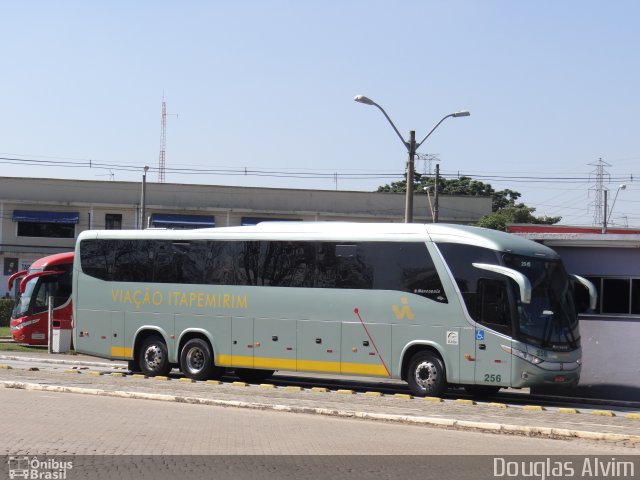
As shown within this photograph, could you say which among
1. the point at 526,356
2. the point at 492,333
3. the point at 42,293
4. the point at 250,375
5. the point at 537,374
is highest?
the point at 492,333

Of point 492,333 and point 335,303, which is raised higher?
point 335,303

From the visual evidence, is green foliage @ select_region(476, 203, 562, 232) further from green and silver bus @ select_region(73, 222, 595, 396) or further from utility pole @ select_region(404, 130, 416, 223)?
green and silver bus @ select_region(73, 222, 595, 396)

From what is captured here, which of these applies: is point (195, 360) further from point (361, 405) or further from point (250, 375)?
point (361, 405)

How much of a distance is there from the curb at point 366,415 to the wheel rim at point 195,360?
4286mm

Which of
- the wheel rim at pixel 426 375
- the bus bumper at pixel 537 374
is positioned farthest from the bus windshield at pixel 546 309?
the wheel rim at pixel 426 375

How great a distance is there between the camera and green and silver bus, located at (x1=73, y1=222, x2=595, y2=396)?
18.3 meters

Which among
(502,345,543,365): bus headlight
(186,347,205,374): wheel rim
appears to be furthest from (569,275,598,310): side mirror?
(186,347,205,374): wheel rim

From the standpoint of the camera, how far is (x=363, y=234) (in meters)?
20.2

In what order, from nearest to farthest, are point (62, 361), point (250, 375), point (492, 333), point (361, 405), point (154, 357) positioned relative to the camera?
point (361, 405) < point (492, 333) < point (154, 357) < point (250, 375) < point (62, 361)

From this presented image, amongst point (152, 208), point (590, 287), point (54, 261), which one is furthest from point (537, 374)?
point (152, 208)

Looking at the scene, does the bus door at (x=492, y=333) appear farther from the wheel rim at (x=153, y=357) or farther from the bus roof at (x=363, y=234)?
the wheel rim at (x=153, y=357)

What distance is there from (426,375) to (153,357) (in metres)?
7.33

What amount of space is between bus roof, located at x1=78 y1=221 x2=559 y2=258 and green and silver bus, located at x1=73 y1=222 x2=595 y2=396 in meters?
0.03
